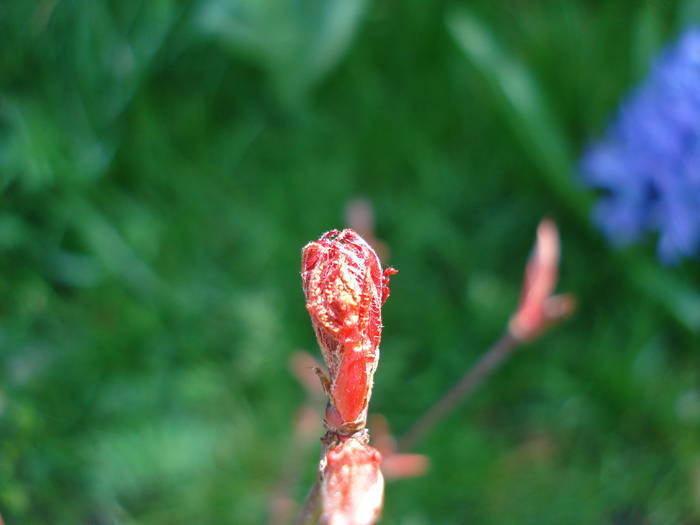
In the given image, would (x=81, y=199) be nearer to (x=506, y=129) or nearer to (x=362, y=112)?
(x=362, y=112)

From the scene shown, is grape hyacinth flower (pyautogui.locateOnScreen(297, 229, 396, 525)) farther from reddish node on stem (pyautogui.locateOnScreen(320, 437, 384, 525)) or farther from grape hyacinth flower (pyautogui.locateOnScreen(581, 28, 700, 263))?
grape hyacinth flower (pyautogui.locateOnScreen(581, 28, 700, 263))

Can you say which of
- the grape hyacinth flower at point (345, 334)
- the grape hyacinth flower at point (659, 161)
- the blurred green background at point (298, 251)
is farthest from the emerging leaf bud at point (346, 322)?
the grape hyacinth flower at point (659, 161)

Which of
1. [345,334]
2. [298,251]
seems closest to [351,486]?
[345,334]

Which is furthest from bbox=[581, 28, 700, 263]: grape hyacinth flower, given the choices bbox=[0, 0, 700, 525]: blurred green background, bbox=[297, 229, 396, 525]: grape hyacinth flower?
bbox=[297, 229, 396, 525]: grape hyacinth flower

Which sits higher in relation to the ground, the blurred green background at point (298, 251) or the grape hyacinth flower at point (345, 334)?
the blurred green background at point (298, 251)

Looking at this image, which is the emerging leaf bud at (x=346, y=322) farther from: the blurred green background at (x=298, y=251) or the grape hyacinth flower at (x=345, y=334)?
the blurred green background at (x=298, y=251)
